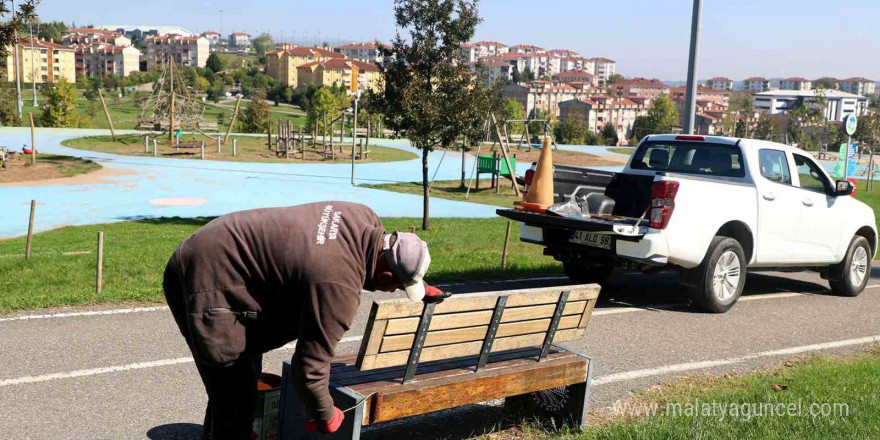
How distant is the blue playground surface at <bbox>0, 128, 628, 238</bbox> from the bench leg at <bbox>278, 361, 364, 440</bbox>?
16.5 m

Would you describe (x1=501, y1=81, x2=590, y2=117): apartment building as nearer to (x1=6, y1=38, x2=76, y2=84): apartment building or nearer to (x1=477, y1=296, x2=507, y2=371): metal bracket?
(x1=6, y1=38, x2=76, y2=84): apartment building

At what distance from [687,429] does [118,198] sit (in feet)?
77.7

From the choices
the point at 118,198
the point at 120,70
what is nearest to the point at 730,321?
the point at 118,198

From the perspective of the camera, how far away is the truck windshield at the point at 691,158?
412 inches

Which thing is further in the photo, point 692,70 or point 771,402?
point 692,70

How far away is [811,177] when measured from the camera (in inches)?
440

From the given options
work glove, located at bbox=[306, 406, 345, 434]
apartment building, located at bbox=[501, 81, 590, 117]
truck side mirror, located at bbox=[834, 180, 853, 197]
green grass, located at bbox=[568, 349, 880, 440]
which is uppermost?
apartment building, located at bbox=[501, 81, 590, 117]

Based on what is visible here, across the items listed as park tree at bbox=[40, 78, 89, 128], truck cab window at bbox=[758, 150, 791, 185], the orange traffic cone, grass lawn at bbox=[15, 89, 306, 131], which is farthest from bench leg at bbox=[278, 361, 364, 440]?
grass lawn at bbox=[15, 89, 306, 131]

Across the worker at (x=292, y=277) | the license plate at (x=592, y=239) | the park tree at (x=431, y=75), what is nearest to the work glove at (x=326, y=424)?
the worker at (x=292, y=277)

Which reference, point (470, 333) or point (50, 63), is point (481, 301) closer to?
point (470, 333)

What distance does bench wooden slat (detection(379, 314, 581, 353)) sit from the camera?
14.8ft

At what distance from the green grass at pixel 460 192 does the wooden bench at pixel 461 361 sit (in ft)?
80.4

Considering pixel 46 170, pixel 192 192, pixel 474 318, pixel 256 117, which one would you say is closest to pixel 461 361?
pixel 474 318

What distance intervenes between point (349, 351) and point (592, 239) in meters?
3.37
